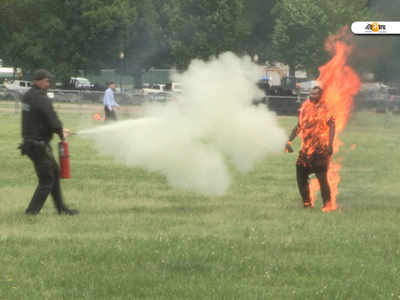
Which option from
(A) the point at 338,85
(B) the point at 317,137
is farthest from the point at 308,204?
(A) the point at 338,85

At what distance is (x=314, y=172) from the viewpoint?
39.0ft

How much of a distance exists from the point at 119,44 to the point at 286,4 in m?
15.1

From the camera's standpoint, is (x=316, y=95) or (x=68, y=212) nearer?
(x=68, y=212)

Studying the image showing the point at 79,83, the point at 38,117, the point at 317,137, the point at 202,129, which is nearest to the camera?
the point at 38,117

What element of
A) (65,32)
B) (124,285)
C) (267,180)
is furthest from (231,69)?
(65,32)

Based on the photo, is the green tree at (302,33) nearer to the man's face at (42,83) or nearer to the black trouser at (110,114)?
the black trouser at (110,114)

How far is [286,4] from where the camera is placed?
58000 mm

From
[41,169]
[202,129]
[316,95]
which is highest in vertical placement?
[316,95]

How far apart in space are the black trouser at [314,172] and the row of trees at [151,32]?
4228 centimetres

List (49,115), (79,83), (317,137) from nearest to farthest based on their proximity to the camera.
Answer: (49,115) < (317,137) < (79,83)

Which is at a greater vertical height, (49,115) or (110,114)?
(49,115)

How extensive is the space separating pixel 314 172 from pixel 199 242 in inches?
136

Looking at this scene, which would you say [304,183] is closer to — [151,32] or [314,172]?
[314,172]

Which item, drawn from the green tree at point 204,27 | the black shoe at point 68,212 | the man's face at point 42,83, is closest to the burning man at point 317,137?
the black shoe at point 68,212
